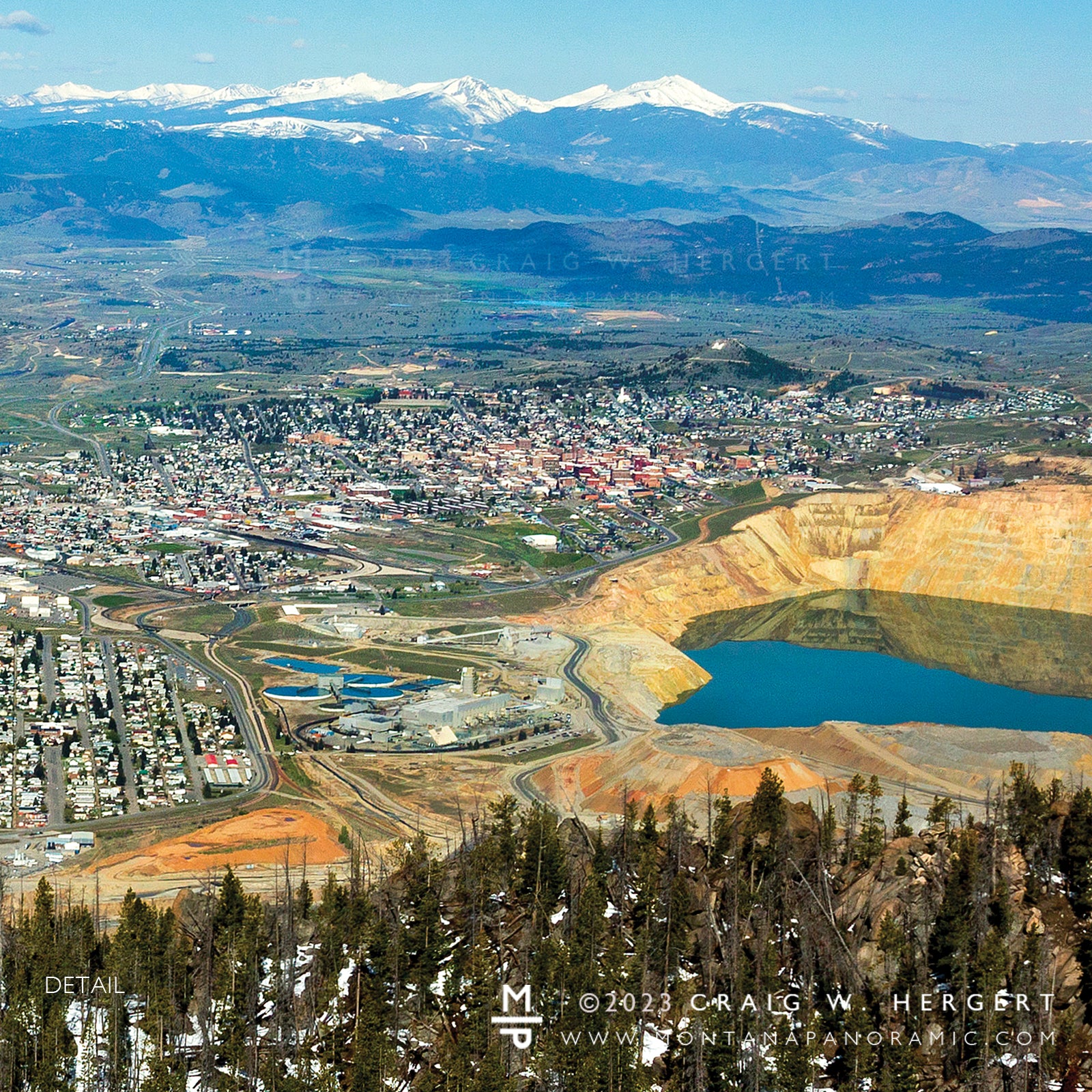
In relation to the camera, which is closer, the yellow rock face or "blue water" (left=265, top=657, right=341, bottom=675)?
"blue water" (left=265, top=657, right=341, bottom=675)

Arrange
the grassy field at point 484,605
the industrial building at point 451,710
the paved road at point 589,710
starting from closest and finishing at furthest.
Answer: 1. the paved road at point 589,710
2. the industrial building at point 451,710
3. the grassy field at point 484,605

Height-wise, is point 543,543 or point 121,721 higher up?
point 543,543

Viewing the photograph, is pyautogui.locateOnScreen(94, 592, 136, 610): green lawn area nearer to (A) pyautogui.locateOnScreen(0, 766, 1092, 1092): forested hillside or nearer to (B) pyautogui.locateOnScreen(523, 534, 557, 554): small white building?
(B) pyautogui.locateOnScreen(523, 534, 557, 554): small white building

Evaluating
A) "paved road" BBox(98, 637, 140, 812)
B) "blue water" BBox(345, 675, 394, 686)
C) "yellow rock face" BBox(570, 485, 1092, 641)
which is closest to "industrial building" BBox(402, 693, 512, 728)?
"blue water" BBox(345, 675, 394, 686)

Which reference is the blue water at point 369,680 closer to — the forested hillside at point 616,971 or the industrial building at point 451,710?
the industrial building at point 451,710

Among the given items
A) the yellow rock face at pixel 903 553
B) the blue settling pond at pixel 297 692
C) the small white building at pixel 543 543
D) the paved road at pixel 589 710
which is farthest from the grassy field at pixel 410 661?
the small white building at pixel 543 543

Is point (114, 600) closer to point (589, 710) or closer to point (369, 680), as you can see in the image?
point (369, 680)

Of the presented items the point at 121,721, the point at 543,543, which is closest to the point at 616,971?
the point at 121,721
